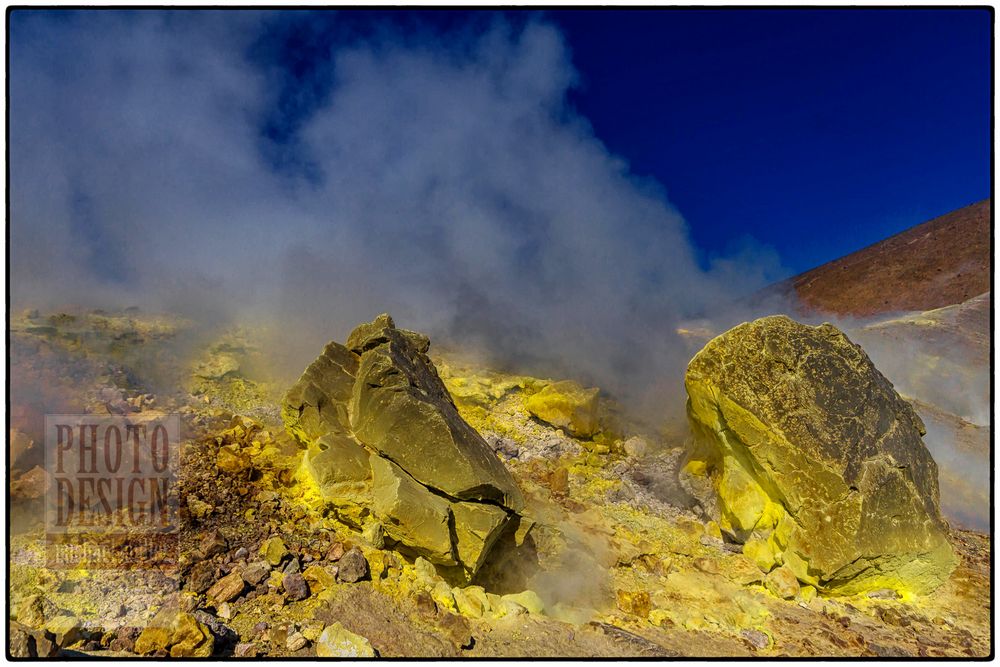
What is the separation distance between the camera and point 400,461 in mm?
4090

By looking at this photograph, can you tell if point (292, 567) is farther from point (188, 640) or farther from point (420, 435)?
point (420, 435)

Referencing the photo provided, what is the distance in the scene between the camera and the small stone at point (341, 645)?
2.57 m

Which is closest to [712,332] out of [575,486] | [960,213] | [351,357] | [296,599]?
[575,486]

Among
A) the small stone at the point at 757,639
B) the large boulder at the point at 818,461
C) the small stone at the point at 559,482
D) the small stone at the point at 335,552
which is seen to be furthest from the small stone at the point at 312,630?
the large boulder at the point at 818,461

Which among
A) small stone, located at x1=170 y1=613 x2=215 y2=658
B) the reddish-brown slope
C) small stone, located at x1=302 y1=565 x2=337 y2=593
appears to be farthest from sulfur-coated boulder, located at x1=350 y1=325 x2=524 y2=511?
the reddish-brown slope

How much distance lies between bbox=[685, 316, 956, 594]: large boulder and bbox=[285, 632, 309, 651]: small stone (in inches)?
160

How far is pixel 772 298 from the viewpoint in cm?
1873

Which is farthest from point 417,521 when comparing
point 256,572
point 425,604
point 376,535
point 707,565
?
point 707,565

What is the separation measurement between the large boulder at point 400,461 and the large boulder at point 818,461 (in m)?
2.36

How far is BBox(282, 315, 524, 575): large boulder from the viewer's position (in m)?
3.69

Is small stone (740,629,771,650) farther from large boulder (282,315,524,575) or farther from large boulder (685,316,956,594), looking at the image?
large boulder (282,315,524,575)

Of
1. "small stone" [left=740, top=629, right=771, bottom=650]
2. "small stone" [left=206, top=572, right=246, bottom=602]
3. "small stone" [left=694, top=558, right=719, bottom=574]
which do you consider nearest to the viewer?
"small stone" [left=206, top=572, right=246, bottom=602]

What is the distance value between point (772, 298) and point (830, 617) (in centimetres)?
1747

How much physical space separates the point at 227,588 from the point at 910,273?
21.5 m
